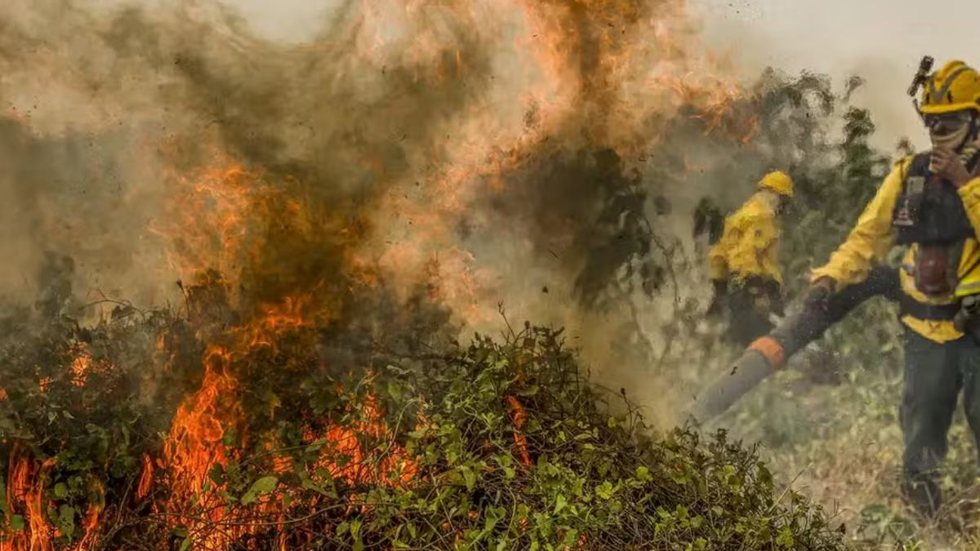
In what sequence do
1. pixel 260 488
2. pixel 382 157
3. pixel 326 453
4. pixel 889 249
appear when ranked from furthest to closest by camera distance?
pixel 889 249 < pixel 382 157 < pixel 326 453 < pixel 260 488

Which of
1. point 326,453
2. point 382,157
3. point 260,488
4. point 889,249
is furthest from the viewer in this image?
point 889,249

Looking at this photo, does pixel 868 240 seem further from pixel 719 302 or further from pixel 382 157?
pixel 382 157

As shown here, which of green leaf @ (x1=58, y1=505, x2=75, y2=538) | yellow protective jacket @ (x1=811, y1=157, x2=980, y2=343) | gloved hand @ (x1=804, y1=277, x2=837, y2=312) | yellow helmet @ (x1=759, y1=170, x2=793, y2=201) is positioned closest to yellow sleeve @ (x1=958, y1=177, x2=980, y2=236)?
yellow protective jacket @ (x1=811, y1=157, x2=980, y2=343)

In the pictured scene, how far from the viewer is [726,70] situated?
4.18m

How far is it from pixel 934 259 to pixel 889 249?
18cm

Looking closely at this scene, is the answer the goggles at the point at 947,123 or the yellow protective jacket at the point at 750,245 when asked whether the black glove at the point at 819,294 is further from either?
the goggles at the point at 947,123

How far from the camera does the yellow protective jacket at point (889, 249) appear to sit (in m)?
4.09

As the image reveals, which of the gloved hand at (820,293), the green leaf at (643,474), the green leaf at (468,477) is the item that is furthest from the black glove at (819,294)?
the green leaf at (468,477)

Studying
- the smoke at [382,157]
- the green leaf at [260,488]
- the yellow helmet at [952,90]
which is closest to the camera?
the green leaf at [260,488]

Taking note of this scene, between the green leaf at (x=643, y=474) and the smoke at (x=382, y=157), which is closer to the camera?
the green leaf at (x=643, y=474)

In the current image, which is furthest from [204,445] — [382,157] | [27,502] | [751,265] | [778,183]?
[778,183]

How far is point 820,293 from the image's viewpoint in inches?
168

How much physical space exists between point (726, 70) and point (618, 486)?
1.81 metres

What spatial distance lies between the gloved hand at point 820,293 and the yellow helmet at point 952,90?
2.62 feet
